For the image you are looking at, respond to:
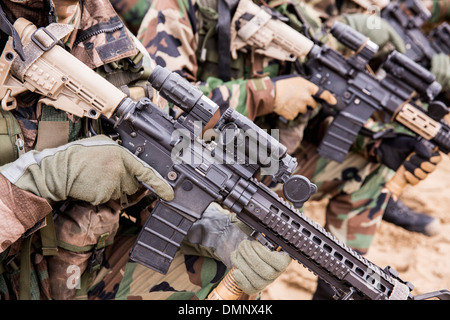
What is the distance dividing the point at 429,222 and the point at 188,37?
2914 mm

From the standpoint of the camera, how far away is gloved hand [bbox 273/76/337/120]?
277 cm

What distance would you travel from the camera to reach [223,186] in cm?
193

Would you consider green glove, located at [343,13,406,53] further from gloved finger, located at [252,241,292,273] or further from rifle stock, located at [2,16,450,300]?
gloved finger, located at [252,241,292,273]

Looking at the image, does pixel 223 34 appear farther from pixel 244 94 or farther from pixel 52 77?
pixel 52 77

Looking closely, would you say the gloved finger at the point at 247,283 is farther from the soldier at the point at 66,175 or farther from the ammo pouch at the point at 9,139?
the ammo pouch at the point at 9,139

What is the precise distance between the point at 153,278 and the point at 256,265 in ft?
2.00

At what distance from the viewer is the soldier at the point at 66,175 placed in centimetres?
175

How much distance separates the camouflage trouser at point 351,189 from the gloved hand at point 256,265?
1.48 metres

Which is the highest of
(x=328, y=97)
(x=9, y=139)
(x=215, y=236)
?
(x=328, y=97)

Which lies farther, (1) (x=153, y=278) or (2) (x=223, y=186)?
(1) (x=153, y=278)

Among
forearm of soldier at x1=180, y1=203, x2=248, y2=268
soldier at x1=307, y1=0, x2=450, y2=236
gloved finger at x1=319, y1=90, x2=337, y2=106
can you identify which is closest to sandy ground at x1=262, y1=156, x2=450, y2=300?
soldier at x1=307, y1=0, x2=450, y2=236

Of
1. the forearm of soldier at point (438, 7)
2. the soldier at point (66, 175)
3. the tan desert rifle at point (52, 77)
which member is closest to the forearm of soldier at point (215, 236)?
the soldier at point (66, 175)

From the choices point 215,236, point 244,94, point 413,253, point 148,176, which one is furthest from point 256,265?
point 413,253
